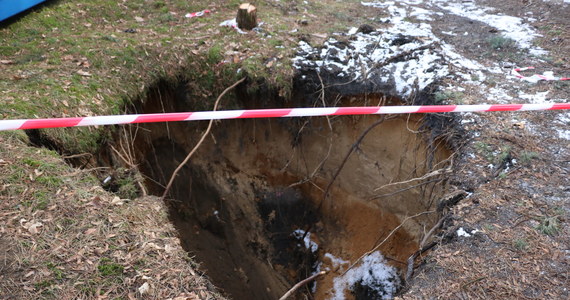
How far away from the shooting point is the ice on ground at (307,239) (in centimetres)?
684

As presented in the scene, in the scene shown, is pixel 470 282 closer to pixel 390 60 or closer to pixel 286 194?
pixel 390 60

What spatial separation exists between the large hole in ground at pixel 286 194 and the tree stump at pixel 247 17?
1.51 meters

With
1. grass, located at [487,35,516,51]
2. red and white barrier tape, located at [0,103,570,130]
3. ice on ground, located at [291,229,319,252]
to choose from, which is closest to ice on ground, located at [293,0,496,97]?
grass, located at [487,35,516,51]

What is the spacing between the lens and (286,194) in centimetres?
718

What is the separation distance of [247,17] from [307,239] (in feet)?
13.6

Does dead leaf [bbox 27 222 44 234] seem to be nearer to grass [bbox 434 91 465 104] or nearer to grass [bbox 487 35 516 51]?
grass [bbox 434 91 465 104]

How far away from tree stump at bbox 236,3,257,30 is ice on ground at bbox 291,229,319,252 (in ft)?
12.6

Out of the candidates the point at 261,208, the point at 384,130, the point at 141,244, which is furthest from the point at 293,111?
the point at 261,208

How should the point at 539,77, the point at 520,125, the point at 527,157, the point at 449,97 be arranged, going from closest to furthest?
the point at 527,157
the point at 520,125
the point at 449,97
the point at 539,77

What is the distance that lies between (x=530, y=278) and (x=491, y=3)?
25.2ft

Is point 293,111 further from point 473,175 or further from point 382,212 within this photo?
point 382,212

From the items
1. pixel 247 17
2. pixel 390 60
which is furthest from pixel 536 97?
pixel 247 17

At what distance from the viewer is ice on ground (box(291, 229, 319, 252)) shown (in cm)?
684

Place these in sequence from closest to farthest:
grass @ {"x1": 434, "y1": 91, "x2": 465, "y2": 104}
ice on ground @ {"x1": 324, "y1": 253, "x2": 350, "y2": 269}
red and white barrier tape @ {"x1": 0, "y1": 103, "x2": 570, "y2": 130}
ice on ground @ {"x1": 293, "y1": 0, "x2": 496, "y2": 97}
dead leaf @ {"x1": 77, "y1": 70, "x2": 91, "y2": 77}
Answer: red and white barrier tape @ {"x1": 0, "y1": 103, "x2": 570, "y2": 130}, grass @ {"x1": 434, "y1": 91, "x2": 465, "y2": 104}, dead leaf @ {"x1": 77, "y1": 70, "x2": 91, "y2": 77}, ice on ground @ {"x1": 293, "y1": 0, "x2": 496, "y2": 97}, ice on ground @ {"x1": 324, "y1": 253, "x2": 350, "y2": 269}
